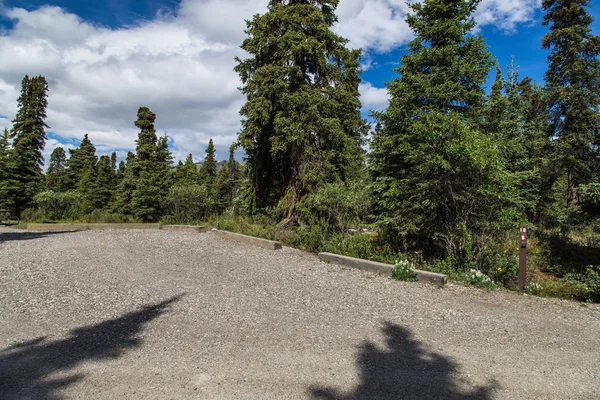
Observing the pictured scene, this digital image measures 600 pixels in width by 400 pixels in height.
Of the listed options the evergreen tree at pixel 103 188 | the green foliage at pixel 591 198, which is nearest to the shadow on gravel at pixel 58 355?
the green foliage at pixel 591 198

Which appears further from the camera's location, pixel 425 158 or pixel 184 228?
pixel 184 228

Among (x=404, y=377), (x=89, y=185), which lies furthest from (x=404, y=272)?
(x=89, y=185)

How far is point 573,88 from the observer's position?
1489cm

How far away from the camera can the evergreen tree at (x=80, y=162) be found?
125 ft

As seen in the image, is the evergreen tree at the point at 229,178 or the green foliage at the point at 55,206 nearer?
the green foliage at the point at 55,206

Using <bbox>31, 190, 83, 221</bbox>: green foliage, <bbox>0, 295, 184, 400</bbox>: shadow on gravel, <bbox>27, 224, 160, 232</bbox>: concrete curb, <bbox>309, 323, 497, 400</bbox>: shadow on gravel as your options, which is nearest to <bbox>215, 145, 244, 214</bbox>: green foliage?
<bbox>27, 224, 160, 232</bbox>: concrete curb

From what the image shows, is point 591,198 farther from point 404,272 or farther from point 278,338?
point 278,338

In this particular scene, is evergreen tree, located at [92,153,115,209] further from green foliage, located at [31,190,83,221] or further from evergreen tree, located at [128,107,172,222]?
green foliage, located at [31,190,83,221]

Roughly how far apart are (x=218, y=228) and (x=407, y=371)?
1134 cm

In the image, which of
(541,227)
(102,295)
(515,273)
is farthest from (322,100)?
(541,227)

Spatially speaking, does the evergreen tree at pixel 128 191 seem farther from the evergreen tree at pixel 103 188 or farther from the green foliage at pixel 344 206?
the green foliage at pixel 344 206

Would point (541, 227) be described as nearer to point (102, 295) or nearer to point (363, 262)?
point (363, 262)

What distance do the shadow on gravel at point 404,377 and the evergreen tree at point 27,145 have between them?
26.6 meters

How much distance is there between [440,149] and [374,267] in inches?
112
